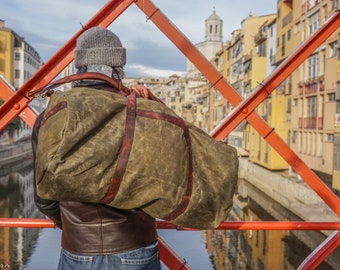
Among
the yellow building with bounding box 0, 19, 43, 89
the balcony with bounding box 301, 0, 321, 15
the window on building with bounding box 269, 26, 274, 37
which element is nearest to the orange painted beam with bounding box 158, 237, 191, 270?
the balcony with bounding box 301, 0, 321, 15

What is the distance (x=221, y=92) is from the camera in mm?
2428

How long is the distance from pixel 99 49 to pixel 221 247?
21155mm

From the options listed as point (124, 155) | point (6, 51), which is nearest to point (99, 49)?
point (124, 155)

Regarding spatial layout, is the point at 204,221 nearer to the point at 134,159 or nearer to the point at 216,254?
the point at 134,159

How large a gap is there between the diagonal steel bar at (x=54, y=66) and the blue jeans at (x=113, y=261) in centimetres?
93

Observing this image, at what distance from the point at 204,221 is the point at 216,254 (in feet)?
65.5

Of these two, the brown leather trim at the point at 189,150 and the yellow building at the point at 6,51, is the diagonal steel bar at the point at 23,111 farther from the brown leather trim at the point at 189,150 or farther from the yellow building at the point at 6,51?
the yellow building at the point at 6,51

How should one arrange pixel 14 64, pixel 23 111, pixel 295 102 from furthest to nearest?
pixel 14 64 → pixel 295 102 → pixel 23 111

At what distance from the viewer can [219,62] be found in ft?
177

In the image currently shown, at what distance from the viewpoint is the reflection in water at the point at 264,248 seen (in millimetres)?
18469

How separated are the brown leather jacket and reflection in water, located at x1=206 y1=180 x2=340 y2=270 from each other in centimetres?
1621

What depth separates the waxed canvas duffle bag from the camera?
1282mm

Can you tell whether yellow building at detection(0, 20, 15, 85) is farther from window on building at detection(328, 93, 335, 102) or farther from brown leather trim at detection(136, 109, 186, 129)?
brown leather trim at detection(136, 109, 186, 129)

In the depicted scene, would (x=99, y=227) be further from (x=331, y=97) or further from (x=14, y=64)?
(x=14, y=64)
